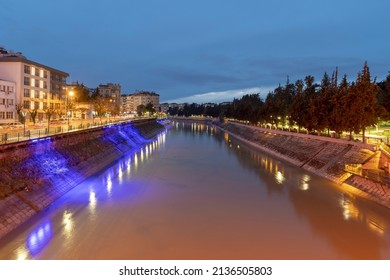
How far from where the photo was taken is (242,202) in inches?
1188

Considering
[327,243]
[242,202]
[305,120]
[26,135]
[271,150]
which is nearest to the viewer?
[327,243]

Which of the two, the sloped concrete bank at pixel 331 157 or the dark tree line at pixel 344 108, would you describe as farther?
the dark tree line at pixel 344 108

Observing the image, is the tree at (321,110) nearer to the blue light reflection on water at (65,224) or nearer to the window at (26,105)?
the blue light reflection on water at (65,224)

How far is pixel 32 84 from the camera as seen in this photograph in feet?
237

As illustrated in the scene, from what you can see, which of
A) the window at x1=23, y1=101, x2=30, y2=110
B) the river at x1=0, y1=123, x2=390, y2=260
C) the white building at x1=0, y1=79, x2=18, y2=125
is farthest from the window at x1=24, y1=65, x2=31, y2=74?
the river at x1=0, y1=123, x2=390, y2=260

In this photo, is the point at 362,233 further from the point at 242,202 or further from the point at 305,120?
the point at 305,120

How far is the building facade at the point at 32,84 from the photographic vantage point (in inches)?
2613

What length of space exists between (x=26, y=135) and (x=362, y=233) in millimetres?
30686

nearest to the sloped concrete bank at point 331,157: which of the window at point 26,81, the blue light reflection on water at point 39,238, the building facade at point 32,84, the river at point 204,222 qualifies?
the river at point 204,222

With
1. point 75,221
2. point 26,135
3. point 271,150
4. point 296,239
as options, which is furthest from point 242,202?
point 271,150

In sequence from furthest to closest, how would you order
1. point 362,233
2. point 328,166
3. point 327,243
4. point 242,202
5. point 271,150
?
point 271,150, point 328,166, point 242,202, point 362,233, point 327,243

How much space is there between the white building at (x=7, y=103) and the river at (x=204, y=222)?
32115 mm

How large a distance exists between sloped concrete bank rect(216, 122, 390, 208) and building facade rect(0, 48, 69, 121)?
48.9 meters

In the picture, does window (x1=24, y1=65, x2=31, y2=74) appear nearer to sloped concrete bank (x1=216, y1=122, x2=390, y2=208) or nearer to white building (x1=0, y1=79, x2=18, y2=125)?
white building (x1=0, y1=79, x2=18, y2=125)
